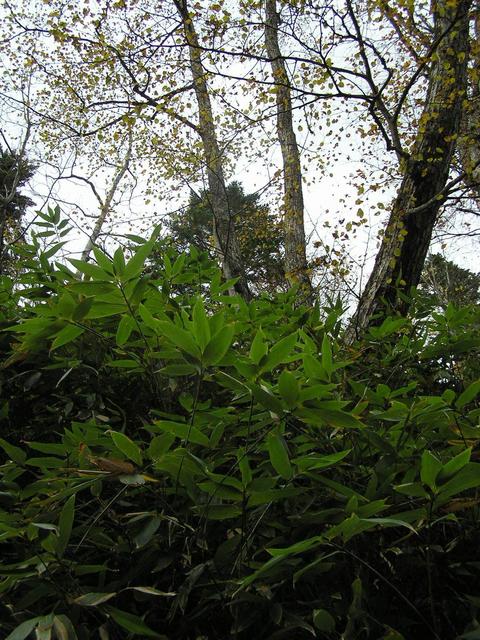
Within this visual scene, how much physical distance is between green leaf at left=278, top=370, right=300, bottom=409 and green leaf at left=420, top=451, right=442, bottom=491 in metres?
0.17

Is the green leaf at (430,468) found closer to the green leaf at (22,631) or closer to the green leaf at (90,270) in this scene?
the green leaf at (22,631)

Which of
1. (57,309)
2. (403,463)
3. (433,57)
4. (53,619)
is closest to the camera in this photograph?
(53,619)

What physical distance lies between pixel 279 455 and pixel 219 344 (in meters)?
0.17

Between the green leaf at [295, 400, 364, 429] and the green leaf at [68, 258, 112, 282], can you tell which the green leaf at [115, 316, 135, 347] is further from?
the green leaf at [295, 400, 364, 429]

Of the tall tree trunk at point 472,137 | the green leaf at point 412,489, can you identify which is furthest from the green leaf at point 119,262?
the tall tree trunk at point 472,137

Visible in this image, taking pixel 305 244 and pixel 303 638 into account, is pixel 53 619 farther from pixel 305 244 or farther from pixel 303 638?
pixel 305 244

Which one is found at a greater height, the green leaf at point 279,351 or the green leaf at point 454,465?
the green leaf at point 279,351

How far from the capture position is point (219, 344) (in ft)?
2.09

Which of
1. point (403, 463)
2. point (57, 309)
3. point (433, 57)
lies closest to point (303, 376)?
A: point (403, 463)

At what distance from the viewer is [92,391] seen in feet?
3.48

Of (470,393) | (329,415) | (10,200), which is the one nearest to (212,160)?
(10,200)

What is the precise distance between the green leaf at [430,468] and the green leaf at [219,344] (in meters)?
0.28

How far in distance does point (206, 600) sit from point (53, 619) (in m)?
0.20

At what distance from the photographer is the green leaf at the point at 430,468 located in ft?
1.81
